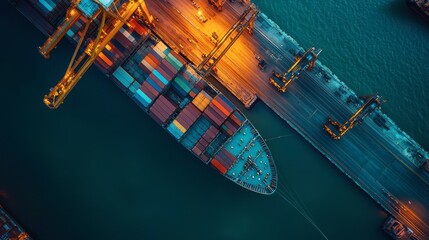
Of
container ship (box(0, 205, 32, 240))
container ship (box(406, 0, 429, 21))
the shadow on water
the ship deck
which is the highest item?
container ship (box(406, 0, 429, 21))

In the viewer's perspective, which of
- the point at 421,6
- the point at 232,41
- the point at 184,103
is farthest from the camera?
the point at 421,6

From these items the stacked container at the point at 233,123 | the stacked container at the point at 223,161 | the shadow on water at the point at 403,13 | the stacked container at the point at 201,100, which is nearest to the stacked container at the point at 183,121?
the stacked container at the point at 201,100

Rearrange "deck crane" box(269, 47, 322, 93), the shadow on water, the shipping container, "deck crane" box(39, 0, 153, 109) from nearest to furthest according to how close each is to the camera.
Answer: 1. "deck crane" box(39, 0, 153, 109)
2. "deck crane" box(269, 47, 322, 93)
3. the shipping container
4. the shadow on water

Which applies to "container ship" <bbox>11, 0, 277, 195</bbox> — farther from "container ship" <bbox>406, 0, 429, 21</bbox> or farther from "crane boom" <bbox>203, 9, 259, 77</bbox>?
"container ship" <bbox>406, 0, 429, 21</bbox>

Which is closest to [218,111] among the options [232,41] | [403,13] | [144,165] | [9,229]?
[232,41]

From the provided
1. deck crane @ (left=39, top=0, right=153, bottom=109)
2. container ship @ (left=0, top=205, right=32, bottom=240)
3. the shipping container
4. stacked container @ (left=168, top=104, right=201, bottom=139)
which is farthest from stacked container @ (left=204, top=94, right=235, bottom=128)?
container ship @ (left=0, top=205, right=32, bottom=240)

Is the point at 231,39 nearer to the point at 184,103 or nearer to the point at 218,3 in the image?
the point at 218,3
